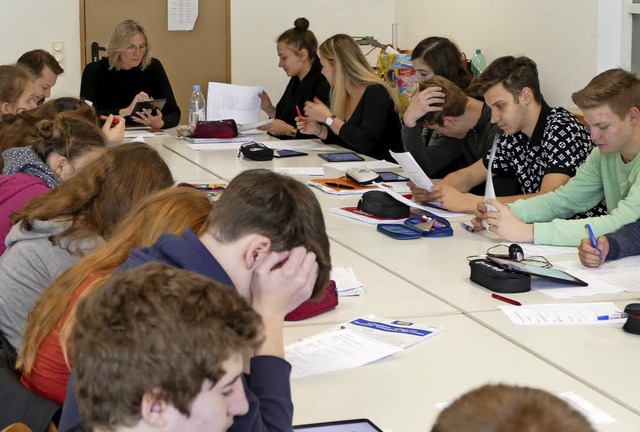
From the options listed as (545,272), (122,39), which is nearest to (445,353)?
(545,272)

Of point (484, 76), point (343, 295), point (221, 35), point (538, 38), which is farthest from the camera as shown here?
point (221, 35)

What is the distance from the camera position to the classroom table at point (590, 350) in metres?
1.94

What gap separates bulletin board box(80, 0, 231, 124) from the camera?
7203 mm

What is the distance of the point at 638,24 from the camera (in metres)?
5.04

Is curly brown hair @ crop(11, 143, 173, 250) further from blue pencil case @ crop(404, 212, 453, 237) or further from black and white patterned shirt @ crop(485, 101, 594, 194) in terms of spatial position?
black and white patterned shirt @ crop(485, 101, 594, 194)

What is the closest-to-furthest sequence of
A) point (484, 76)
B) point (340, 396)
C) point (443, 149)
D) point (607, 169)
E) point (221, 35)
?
point (340, 396)
point (607, 169)
point (484, 76)
point (443, 149)
point (221, 35)

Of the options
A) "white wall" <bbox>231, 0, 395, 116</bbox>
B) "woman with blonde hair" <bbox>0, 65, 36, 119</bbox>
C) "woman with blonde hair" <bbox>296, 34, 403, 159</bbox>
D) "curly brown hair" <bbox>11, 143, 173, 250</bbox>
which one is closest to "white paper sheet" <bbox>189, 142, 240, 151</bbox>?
"woman with blonde hair" <bbox>296, 34, 403, 159</bbox>

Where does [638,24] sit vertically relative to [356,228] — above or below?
above

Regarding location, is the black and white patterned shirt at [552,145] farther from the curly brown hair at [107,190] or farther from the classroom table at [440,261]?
the curly brown hair at [107,190]

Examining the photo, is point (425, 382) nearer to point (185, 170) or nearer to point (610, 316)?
point (610, 316)

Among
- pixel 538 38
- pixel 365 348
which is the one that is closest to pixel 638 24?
pixel 538 38

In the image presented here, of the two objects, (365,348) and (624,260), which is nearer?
(365,348)

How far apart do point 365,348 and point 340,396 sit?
255mm

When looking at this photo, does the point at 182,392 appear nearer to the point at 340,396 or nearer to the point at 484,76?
the point at 340,396
